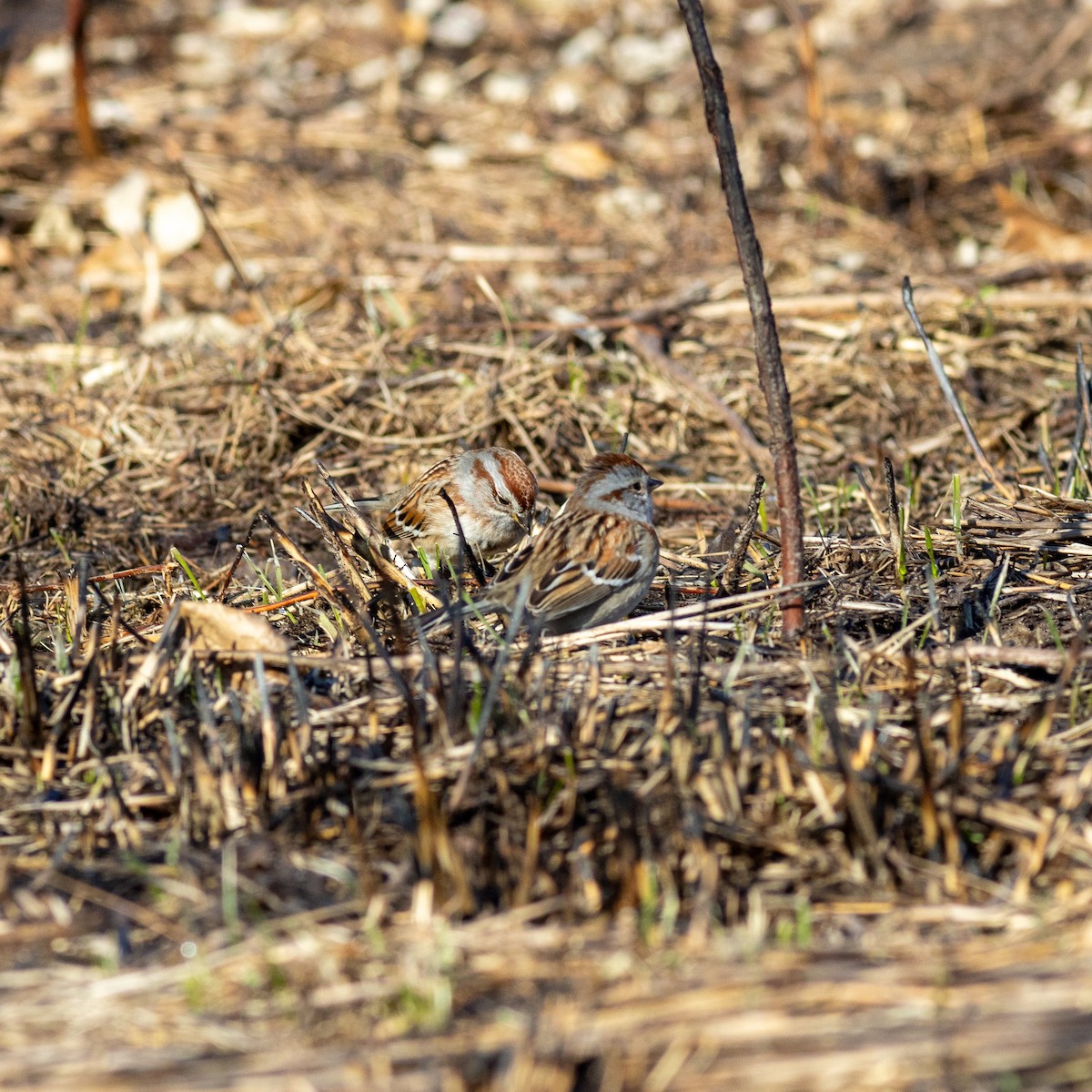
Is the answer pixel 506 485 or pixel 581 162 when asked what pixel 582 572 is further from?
pixel 581 162

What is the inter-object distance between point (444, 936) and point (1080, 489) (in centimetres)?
308

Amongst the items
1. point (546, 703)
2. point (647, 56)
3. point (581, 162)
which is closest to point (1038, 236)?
point (581, 162)

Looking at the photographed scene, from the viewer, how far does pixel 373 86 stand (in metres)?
10.1

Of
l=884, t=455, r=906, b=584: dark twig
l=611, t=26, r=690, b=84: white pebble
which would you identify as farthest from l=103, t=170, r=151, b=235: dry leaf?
l=884, t=455, r=906, b=584: dark twig

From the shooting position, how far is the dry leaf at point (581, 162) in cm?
879

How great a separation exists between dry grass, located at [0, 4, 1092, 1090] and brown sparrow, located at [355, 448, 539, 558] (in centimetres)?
29

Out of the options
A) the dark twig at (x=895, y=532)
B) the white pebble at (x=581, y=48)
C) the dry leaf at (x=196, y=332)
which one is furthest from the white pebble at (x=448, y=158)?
the dark twig at (x=895, y=532)

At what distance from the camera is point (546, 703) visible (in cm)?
313

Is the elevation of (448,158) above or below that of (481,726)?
above

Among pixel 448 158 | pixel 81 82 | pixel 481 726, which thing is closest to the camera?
pixel 481 726

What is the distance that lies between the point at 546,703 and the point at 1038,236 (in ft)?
16.6

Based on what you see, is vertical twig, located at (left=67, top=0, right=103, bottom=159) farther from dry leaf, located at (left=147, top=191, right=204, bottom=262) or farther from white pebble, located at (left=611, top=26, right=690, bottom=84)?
white pebble, located at (left=611, top=26, right=690, bottom=84)

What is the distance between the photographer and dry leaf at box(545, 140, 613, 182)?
Answer: 8789 millimetres

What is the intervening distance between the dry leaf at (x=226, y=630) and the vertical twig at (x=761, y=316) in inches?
48.1
